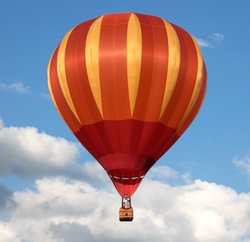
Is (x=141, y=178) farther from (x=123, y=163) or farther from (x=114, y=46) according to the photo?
(x=114, y=46)

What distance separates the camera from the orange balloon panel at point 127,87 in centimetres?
4828

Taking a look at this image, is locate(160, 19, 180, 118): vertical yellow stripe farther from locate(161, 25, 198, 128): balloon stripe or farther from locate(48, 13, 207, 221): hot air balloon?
locate(161, 25, 198, 128): balloon stripe

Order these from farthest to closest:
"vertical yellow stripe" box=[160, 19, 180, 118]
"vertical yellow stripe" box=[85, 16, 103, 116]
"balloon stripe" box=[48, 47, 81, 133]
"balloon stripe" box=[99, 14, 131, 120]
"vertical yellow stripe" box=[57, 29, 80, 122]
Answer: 1. "balloon stripe" box=[48, 47, 81, 133]
2. "vertical yellow stripe" box=[57, 29, 80, 122]
3. "vertical yellow stripe" box=[160, 19, 180, 118]
4. "vertical yellow stripe" box=[85, 16, 103, 116]
5. "balloon stripe" box=[99, 14, 131, 120]

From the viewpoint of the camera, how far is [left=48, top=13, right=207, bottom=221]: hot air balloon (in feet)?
158

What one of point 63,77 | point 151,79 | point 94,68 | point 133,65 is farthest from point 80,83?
point 151,79

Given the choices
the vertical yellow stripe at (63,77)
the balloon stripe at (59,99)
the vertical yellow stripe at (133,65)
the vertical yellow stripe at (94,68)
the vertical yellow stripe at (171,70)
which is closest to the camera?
the vertical yellow stripe at (133,65)

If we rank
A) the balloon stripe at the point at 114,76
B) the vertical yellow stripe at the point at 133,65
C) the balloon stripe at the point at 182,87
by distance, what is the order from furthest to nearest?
the balloon stripe at the point at 182,87, the balloon stripe at the point at 114,76, the vertical yellow stripe at the point at 133,65

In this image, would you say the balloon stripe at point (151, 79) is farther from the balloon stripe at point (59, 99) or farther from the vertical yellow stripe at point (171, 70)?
the balloon stripe at point (59, 99)

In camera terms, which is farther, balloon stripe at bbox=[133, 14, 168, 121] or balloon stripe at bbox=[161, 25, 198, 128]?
balloon stripe at bbox=[161, 25, 198, 128]

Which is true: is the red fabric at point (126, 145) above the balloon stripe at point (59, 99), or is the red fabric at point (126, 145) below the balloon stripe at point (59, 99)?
below

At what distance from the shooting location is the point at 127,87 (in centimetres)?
4816

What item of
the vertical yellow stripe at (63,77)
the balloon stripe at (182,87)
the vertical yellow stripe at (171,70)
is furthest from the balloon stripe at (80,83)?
the balloon stripe at (182,87)

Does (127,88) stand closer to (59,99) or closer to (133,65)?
(133,65)

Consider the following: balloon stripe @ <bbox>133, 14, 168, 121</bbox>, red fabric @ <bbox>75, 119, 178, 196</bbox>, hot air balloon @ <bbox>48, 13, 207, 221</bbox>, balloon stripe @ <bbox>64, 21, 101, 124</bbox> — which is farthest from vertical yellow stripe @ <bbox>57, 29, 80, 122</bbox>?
balloon stripe @ <bbox>133, 14, 168, 121</bbox>
